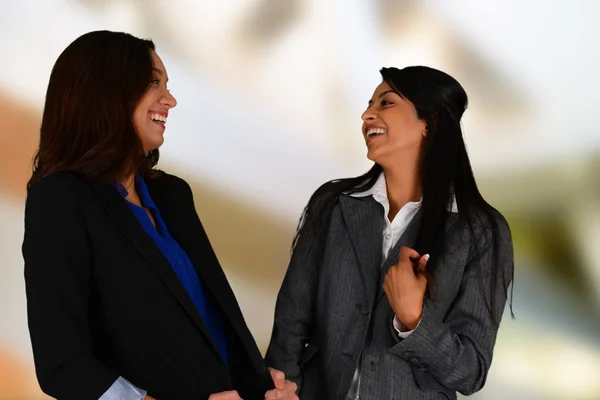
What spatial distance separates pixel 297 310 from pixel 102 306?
73cm

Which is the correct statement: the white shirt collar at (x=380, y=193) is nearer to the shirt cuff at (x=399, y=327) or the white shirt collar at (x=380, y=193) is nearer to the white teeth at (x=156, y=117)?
the shirt cuff at (x=399, y=327)

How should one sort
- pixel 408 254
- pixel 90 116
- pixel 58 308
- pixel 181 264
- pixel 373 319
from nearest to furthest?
pixel 58 308
pixel 90 116
pixel 181 264
pixel 408 254
pixel 373 319

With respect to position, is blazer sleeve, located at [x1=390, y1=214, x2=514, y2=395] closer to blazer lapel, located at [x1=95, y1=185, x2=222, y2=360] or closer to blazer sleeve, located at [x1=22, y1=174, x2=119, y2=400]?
blazer lapel, located at [x1=95, y1=185, x2=222, y2=360]

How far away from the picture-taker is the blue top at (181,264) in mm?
1825

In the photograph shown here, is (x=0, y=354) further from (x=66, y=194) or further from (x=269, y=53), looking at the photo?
(x=66, y=194)

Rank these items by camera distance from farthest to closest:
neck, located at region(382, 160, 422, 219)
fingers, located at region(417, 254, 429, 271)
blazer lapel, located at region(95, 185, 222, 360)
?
1. neck, located at region(382, 160, 422, 219)
2. fingers, located at region(417, 254, 429, 271)
3. blazer lapel, located at region(95, 185, 222, 360)

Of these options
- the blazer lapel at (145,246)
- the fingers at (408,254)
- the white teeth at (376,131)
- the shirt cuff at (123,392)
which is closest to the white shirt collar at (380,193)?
the white teeth at (376,131)

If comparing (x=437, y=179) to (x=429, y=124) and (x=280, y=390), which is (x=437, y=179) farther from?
(x=280, y=390)

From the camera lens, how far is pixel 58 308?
5.25 ft

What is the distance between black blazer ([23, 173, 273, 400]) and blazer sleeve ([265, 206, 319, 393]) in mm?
474

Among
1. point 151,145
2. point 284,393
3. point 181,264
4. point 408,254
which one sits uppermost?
point 151,145

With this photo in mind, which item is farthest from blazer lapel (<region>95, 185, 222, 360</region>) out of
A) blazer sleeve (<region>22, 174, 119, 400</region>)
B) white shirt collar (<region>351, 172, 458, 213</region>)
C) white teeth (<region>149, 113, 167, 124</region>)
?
white shirt collar (<region>351, 172, 458, 213</region>)

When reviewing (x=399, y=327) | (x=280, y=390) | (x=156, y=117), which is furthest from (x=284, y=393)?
(x=156, y=117)

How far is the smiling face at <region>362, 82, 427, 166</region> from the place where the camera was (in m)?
2.30
